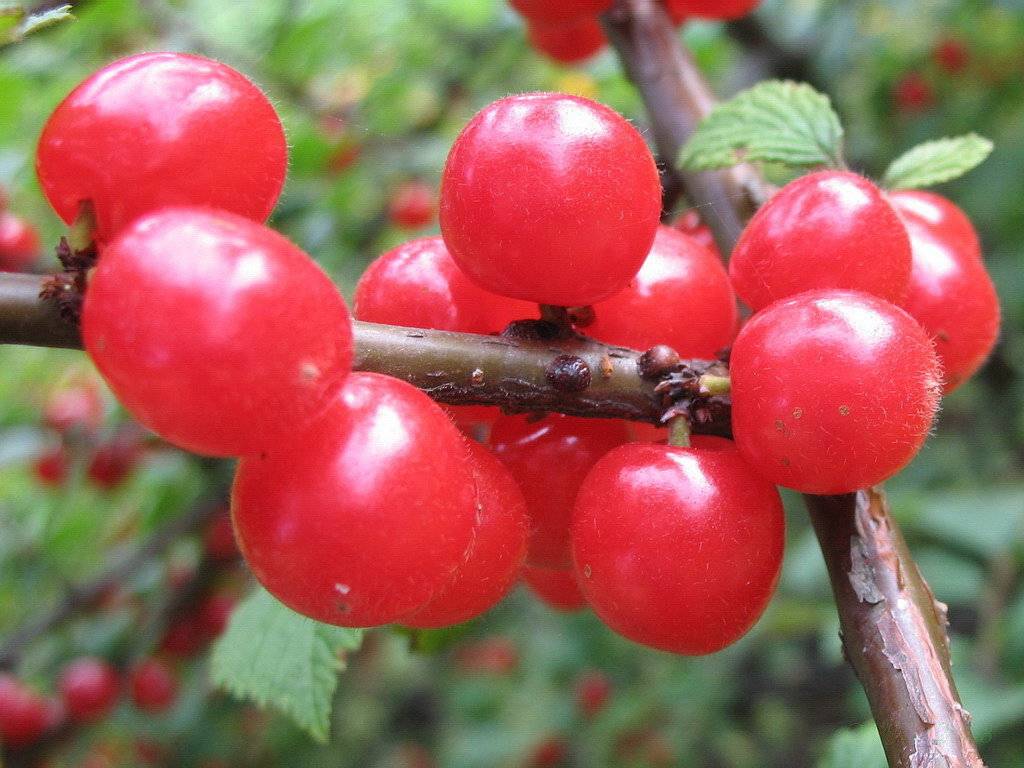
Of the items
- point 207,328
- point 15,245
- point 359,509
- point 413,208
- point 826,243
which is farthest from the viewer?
point 413,208

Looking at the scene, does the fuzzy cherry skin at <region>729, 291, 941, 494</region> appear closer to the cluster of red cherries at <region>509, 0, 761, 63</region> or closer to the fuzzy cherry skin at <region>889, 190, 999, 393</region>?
the fuzzy cherry skin at <region>889, 190, 999, 393</region>

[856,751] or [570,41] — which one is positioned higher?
[570,41]

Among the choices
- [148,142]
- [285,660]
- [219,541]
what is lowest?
[219,541]

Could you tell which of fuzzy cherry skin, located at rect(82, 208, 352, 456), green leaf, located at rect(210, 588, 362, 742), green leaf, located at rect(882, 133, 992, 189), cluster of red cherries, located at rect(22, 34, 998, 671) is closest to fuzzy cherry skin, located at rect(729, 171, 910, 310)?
cluster of red cherries, located at rect(22, 34, 998, 671)

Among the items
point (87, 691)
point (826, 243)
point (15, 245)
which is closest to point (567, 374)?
point (826, 243)

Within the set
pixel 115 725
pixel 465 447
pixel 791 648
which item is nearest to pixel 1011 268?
pixel 791 648

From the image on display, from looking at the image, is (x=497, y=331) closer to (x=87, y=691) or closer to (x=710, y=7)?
(x=710, y=7)

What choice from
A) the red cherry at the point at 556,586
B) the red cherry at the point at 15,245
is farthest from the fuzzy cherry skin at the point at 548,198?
the red cherry at the point at 15,245
